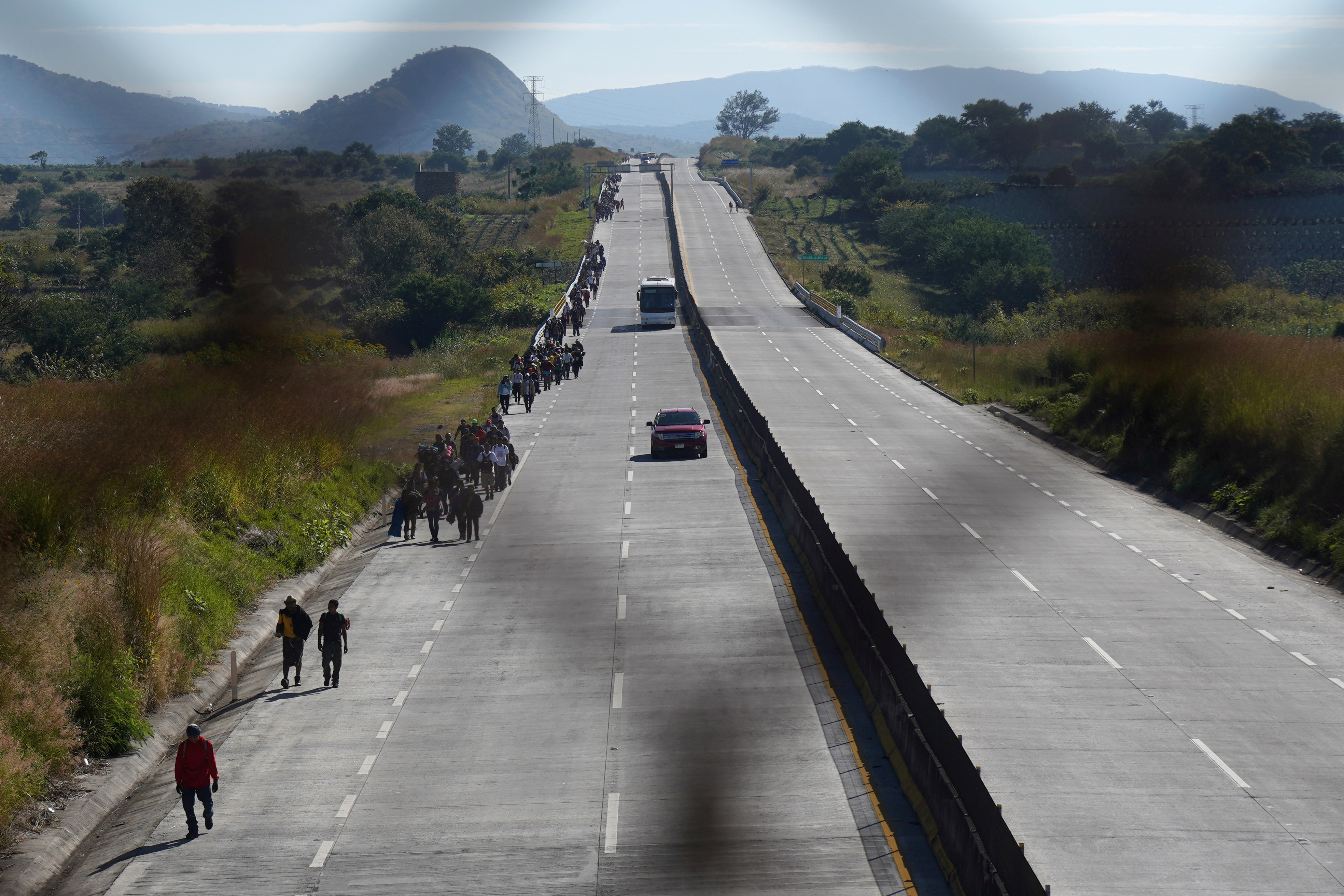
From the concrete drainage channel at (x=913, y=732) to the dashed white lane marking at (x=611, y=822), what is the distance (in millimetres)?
3135

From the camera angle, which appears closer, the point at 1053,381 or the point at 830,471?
the point at 830,471

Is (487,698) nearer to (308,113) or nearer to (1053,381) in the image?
(308,113)

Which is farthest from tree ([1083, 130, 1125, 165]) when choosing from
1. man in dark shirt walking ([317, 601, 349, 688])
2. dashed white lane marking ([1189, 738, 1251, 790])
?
man in dark shirt walking ([317, 601, 349, 688])

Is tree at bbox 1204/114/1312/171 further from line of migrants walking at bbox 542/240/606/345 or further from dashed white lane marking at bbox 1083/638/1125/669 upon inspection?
dashed white lane marking at bbox 1083/638/1125/669

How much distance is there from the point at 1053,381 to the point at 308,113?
38464 millimetres

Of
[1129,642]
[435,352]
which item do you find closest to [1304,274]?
[435,352]

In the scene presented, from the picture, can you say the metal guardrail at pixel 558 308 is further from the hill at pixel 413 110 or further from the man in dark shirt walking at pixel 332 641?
the hill at pixel 413 110

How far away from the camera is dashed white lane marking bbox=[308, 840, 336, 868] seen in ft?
37.4

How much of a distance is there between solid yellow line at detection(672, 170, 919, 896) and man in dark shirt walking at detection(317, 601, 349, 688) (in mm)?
6943

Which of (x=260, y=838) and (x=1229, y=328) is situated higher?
(x=1229, y=328)

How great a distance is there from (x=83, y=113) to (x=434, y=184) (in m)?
177

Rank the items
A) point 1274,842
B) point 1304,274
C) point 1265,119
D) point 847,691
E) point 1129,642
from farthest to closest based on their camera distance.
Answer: point 1265,119 < point 1304,274 < point 1129,642 < point 847,691 < point 1274,842

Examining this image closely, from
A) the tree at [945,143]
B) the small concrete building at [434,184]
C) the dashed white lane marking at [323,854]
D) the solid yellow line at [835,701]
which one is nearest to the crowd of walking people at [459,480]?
the solid yellow line at [835,701]

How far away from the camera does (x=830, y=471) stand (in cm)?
3144
